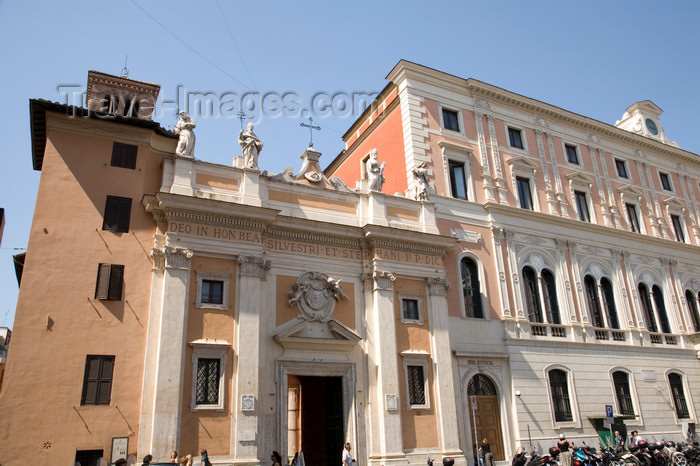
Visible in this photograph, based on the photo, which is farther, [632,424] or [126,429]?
[632,424]

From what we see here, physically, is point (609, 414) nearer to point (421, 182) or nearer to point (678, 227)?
point (421, 182)

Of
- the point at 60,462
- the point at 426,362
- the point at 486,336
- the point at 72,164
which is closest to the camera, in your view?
the point at 60,462

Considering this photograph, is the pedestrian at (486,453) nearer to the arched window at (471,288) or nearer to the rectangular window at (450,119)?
the arched window at (471,288)

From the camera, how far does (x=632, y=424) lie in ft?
82.8

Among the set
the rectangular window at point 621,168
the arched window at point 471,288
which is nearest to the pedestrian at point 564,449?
the arched window at point 471,288

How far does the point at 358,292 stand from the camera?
2181 centimetres

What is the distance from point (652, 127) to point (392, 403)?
85.8 ft

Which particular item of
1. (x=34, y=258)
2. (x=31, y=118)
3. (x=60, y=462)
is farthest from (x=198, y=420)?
(x=31, y=118)

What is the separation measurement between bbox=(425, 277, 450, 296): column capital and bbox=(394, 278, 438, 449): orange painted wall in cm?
28

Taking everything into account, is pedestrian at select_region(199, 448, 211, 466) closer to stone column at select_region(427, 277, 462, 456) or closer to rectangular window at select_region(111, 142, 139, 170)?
stone column at select_region(427, 277, 462, 456)

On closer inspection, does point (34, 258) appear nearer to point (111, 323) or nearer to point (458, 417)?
point (111, 323)

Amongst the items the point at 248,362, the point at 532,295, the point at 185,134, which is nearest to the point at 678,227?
the point at 532,295

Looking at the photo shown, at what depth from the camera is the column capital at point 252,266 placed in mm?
19500

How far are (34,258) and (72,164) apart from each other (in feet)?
11.0
